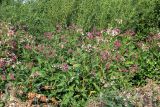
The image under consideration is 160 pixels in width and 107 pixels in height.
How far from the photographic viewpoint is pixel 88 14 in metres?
8.03

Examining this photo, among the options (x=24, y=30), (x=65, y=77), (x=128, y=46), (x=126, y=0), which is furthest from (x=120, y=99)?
(x=126, y=0)

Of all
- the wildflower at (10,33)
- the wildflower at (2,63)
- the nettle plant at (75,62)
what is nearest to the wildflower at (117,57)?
the nettle plant at (75,62)

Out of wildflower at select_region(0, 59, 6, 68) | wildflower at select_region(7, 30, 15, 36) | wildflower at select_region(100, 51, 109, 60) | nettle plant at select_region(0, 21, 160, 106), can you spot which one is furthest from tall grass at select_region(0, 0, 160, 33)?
wildflower at select_region(0, 59, 6, 68)

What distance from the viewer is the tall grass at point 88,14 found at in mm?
7676

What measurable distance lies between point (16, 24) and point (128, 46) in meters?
1.80

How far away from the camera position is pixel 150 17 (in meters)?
7.70

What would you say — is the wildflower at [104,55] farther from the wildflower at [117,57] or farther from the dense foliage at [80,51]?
the wildflower at [117,57]

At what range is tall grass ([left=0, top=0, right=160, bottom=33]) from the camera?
768 cm

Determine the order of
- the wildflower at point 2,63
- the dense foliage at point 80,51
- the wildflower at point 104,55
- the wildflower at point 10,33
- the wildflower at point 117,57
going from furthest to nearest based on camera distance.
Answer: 1. the wildflower at point 10,33
2. the wildflower at point 117,57
3. the wildflower at point 104,55
4. the wildflower at point 2,63
5. the dense foliage at point 80,51

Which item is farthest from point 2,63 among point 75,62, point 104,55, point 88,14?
point 88,14

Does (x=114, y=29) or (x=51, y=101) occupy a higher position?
Result: (x=114, y=29)

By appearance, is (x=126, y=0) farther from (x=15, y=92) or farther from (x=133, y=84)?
(x=15, y=92)

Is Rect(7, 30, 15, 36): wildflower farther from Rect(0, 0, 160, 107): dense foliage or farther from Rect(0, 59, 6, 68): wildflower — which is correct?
Rect(0, 59, 6, 68): wildflower

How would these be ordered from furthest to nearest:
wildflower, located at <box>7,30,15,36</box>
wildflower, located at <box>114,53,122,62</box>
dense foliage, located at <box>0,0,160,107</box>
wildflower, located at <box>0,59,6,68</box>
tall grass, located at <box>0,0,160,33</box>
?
tall grass, located at <box>0,0,160,33</box> < wildflower, located at <box>7,30,15,36</box> < wildflower, located at <box>114,53,122,62</box> < wildflower, located at <box>0,59,6,68</box> < dense foliage, located at <box>0,0,160,107</box>
